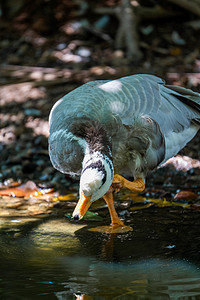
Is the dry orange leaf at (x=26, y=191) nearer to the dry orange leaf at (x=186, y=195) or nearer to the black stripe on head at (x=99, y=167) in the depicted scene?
the dry orange leaf at (x=186, y=195)

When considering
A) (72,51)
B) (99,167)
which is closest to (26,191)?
(99,167)

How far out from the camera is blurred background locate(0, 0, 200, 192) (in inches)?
342

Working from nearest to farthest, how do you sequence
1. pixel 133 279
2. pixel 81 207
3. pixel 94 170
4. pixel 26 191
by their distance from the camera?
pixel 133 279
pixel 94 170
pixel 81 207
pixel 26 191

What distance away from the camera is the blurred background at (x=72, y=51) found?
8695mm

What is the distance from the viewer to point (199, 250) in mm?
4398

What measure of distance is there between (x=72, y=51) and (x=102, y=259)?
7601 mm

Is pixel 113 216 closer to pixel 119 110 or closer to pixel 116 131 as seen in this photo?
pixel 116 131

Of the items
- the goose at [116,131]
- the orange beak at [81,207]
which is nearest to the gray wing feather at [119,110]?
the goose at [116,131]

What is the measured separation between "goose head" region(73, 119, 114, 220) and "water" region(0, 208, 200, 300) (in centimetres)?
55

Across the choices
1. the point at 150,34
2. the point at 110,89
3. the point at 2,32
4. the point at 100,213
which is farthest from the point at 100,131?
the point at 2,32

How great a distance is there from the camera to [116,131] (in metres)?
5.19

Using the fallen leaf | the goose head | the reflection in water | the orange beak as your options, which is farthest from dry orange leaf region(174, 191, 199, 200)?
the orange beak

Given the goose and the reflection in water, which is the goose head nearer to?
the goose

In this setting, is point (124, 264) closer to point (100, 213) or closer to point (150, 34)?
point (100, 213)
